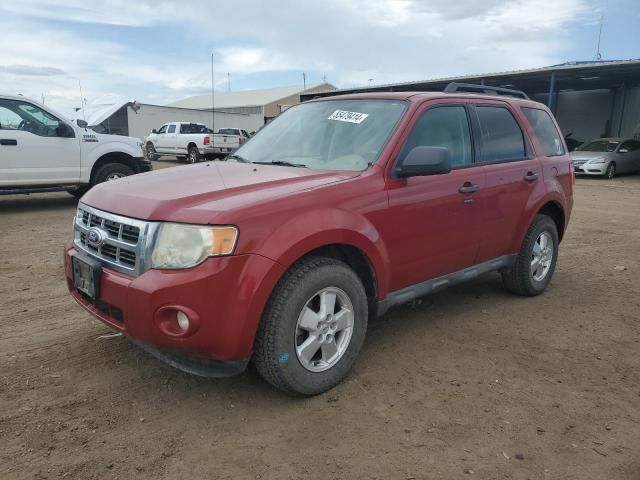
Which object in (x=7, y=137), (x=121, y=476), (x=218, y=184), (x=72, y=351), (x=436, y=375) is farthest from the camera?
(x=7, y=137)

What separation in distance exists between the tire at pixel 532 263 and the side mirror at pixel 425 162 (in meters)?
1.77

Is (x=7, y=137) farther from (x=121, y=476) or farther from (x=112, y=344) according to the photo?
(x=121, y=476)

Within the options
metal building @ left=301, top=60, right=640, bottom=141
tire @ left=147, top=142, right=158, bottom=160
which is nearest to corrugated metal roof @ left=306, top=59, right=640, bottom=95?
metal building @ left=301, top=60, right=640, bottom=141

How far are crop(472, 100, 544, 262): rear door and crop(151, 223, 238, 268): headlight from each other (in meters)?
2.24

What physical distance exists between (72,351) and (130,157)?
23.9 ft

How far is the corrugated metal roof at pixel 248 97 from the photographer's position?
54.4 meters

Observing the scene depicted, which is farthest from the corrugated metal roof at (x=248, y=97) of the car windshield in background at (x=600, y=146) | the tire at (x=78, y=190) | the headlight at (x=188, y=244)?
the headlight at (x=188, y=244)

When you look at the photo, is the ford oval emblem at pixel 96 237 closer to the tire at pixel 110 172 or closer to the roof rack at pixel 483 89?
the roof rack at pixel 483 89

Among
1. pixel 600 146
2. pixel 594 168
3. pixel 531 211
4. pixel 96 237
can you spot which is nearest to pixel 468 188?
pixel 531 211

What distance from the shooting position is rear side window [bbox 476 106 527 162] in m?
4.24

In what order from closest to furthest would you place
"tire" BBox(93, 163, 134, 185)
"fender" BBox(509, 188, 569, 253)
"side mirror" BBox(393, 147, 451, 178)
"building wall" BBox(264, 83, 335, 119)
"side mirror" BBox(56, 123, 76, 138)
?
"side mirror" BBox(393, 147, 451, 178), "fender" BBox(509, 188, 569, 253), "side mirror" BBox(56, 123, 76, 138), "tire" BBox(93, 163, 134, 185), "building wall" BBox(264, 83, 335, 119)

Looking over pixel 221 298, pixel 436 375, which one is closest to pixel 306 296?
pixel 221 298

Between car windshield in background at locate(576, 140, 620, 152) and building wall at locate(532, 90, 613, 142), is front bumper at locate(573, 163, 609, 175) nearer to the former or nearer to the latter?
car windshield in background at locate(576, 140, 620, 152)

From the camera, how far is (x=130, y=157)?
10180mm
